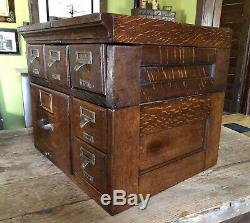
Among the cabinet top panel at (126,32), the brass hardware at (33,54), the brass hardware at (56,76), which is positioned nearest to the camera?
the cabinet top panel at (126,32)

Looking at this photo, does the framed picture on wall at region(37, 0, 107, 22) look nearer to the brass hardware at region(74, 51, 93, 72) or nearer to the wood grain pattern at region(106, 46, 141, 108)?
the brass hardware at region(74, 51, 93, 72)

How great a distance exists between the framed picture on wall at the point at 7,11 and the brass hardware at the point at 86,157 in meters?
1.30

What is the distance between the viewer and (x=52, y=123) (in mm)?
788

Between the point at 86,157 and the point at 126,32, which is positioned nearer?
the point at 126,32

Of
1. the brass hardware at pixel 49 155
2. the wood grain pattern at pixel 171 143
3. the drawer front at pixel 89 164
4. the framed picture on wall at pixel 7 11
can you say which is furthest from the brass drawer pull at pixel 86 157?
the framed picture on wall at pixel 7 11

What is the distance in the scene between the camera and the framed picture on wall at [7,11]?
1.55 m

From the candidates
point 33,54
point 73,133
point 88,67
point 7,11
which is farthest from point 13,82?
point 88,67

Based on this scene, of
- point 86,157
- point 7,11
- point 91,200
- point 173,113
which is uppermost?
point 7,11

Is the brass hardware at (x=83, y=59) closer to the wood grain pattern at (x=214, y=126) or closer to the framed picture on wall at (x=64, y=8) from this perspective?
the wood grain pattern at (x=214, y=126)

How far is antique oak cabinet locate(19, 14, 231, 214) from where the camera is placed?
1.73 feet

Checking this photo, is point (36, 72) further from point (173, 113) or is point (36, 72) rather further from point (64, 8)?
point (64, 8)

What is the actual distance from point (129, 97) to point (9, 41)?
1.36 m

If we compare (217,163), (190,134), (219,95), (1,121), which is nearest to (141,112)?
(190,134)

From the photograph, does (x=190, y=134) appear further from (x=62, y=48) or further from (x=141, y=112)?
(x=62, y=48)
